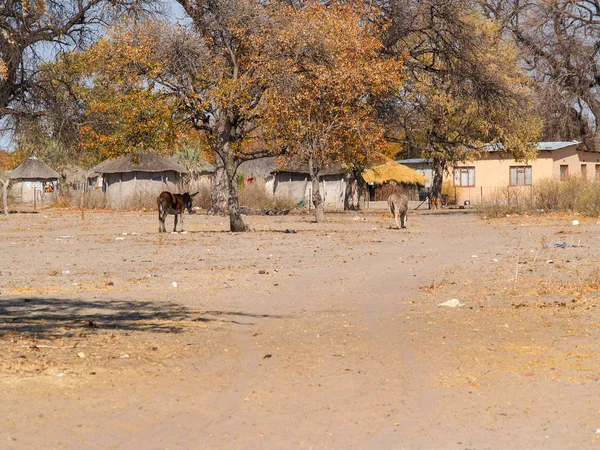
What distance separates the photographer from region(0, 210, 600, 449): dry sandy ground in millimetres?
6289

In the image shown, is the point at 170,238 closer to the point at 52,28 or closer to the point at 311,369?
the point at 52,28

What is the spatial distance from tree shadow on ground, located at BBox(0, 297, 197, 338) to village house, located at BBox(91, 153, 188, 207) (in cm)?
5392

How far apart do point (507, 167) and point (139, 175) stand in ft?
83.7

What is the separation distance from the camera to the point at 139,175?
224 ft

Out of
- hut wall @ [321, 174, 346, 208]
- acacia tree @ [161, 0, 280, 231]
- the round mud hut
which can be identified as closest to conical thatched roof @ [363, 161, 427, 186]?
the round mud hut

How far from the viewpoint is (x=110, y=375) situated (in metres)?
7.91

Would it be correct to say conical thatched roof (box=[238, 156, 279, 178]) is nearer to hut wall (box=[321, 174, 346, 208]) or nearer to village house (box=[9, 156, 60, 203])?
hut wall (box=[321, 174, 346, 208])

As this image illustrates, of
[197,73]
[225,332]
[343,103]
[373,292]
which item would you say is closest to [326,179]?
[343,103]

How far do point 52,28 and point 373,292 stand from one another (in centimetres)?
2693

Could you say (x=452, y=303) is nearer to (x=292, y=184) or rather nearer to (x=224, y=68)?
(x=224, y=68)

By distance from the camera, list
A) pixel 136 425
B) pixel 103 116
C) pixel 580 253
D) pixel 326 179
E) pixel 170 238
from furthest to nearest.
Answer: pixel 326 179 → pixel 103 116 → pixel 170 238 → pixel 580 253 → pixel 136 425

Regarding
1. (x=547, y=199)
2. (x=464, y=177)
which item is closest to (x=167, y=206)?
(x=547, y=199)

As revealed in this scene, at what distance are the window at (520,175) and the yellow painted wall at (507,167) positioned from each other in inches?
10.8

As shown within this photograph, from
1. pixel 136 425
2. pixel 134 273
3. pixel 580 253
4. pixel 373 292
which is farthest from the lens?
pixel 580 253
